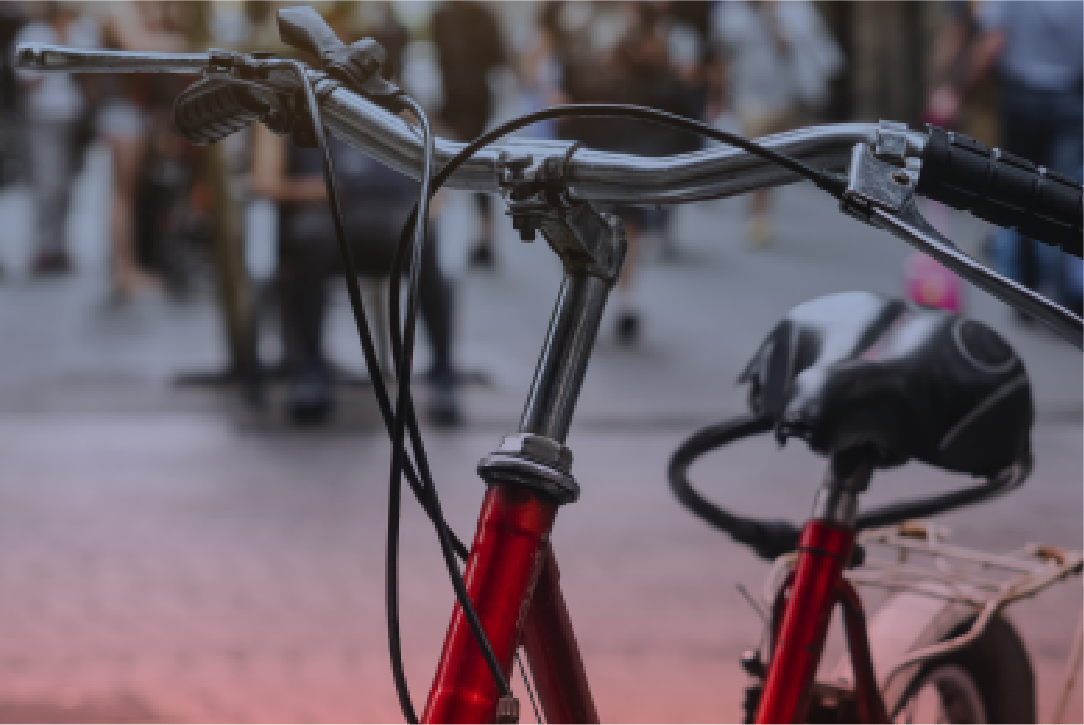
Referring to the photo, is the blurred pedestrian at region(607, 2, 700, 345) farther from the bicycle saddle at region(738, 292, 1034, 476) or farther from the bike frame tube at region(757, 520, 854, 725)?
the bike frame tube at region(757, 520, 854, 725)

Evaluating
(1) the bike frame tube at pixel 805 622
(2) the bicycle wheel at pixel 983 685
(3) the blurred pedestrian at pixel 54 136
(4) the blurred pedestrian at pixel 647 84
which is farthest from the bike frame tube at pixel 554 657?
(3) the blurred pedestrian at pixel 54 136

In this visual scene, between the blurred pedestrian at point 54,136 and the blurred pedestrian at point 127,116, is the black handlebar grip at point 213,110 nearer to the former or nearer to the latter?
the blurred pedestrian at point 127,116

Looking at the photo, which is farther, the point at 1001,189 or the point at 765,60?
the point at 765,60

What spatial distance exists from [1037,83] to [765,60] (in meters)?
4.65

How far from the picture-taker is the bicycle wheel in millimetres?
2229

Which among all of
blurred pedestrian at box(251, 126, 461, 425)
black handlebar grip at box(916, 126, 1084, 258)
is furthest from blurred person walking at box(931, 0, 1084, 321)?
black handlebar grip at box(916, 126, 1084, 258)

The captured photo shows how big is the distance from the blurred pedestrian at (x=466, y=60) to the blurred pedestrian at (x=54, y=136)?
252 centimetres

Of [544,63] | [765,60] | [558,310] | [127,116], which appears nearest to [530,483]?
[558,310]

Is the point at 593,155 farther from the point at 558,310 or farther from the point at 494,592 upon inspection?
the point at 494,592

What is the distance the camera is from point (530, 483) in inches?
50.3

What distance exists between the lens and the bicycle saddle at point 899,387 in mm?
1853

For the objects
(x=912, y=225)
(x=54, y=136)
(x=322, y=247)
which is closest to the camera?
(x=912, y=225)

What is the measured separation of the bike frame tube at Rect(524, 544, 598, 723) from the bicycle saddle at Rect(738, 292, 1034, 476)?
0.54m

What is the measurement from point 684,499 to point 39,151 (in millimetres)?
9026
